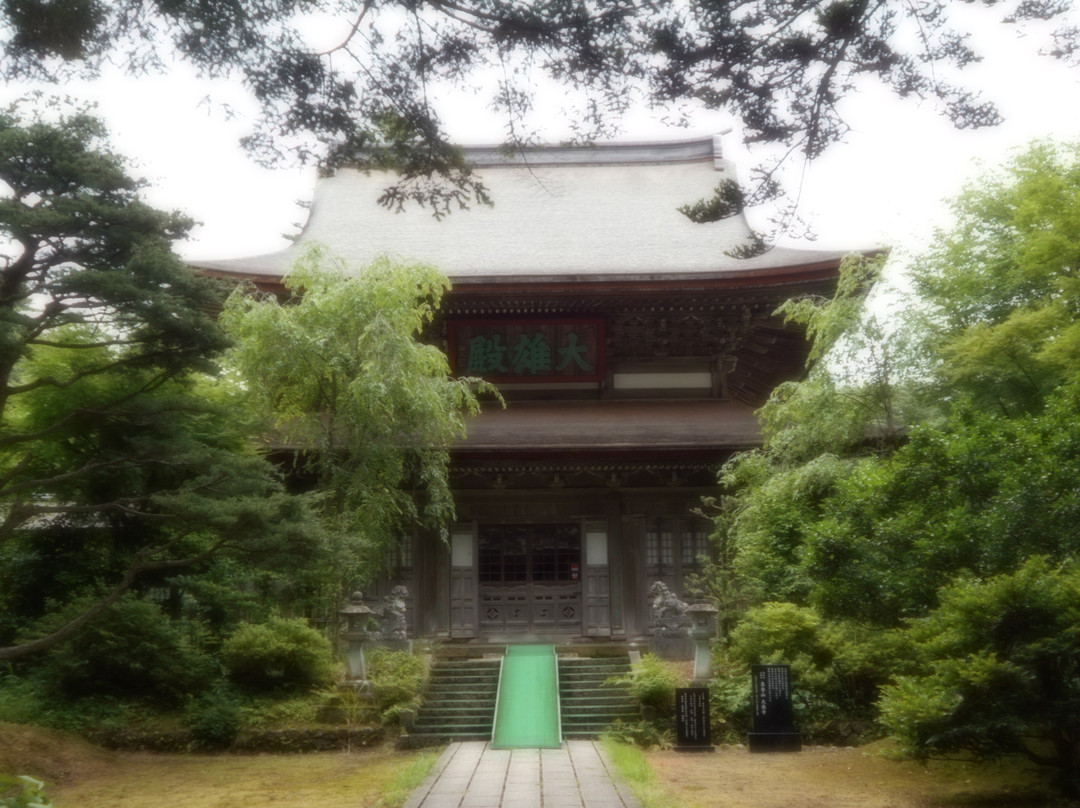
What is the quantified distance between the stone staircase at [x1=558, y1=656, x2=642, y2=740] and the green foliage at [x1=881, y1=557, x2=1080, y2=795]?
187 inches

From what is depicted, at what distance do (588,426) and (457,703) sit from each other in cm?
484

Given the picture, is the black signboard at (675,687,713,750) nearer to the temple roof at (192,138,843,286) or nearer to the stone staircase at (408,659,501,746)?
the stone staircase at (408,659,501,746)

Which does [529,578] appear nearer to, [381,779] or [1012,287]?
[381,779]

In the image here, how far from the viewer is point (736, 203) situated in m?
5.63

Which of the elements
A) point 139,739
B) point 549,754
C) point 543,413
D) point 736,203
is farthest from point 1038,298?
point 139,739

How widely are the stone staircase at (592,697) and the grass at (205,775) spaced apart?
2156 mm

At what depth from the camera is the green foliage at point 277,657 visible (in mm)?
12062

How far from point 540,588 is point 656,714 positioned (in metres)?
4.44

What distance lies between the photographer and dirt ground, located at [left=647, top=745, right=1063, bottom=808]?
821 centimetres

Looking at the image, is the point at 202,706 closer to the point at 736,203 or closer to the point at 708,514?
the point at 708,514

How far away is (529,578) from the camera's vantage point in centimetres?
1608

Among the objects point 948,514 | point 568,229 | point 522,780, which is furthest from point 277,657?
point 568,229

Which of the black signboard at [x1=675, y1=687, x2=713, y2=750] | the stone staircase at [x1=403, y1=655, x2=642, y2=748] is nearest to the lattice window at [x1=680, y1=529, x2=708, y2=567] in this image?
the stone staircase at [x1=403, y1=655, x2=642, y2=748]

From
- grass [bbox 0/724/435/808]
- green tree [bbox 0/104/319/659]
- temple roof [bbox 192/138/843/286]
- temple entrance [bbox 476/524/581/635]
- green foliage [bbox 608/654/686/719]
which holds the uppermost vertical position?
temple roof [bbox 192/138/843/286]
